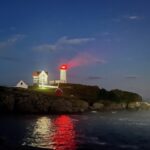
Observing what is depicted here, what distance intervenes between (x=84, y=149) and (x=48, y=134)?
15797 mm

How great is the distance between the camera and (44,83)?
14600cm

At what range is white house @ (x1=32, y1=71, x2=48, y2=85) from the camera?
145m

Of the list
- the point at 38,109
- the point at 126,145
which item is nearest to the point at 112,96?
the point at 38,109

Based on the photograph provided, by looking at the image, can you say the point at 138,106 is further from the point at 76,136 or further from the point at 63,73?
the point at 76,136

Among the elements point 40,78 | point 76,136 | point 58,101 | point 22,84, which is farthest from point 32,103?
point 76,136

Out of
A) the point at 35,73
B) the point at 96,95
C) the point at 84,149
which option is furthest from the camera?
the point at 35,73

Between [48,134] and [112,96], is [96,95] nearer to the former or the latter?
[112,96]

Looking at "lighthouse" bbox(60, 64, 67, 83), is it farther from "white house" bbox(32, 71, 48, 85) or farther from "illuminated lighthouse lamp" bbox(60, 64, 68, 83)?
"white house" bbox(32, 71, 48, 85)

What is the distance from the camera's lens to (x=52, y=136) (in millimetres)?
56781

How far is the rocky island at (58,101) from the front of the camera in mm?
103375

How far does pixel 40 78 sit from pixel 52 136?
3538 inches

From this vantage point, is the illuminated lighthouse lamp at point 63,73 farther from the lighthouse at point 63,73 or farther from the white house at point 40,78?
the white house at point 40,78

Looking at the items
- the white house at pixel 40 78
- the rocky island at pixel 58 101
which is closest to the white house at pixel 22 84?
the rocky island at pixel 58 101

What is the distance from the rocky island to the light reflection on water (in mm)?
33293
